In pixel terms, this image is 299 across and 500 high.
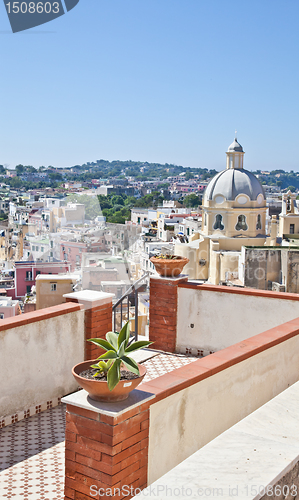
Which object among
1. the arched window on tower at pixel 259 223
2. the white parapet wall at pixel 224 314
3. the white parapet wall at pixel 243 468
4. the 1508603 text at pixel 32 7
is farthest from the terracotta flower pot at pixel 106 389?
the arched window on tower at pixel 259 223

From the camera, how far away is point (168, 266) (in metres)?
3.87

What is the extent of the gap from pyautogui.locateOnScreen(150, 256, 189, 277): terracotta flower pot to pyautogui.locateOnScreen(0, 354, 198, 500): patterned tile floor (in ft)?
4.37

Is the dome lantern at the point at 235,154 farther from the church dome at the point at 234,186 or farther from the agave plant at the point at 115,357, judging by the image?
the agave plant at the point at 115,357

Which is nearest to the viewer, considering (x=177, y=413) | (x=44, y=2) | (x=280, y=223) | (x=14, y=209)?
(x=177, y=413)

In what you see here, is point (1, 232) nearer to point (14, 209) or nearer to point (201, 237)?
point (14, 209)

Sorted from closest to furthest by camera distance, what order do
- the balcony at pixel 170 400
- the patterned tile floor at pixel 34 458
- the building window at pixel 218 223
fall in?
the balcony at pixel 170 400 → the patterned tile floor at pixel 34 458 → the building window at pixel 218 223

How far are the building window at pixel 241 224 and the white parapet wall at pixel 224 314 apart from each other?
72.4 ft

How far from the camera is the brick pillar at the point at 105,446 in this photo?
1.69 metres

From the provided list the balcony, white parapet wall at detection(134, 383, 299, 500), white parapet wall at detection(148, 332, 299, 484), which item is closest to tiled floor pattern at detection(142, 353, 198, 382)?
the balcony

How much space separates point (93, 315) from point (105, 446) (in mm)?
1720

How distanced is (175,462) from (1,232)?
169ft

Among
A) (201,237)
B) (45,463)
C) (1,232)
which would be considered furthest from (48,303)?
(1,232)

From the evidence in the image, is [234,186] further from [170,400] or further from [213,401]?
[170,400]

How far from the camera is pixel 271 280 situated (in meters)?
19.0
